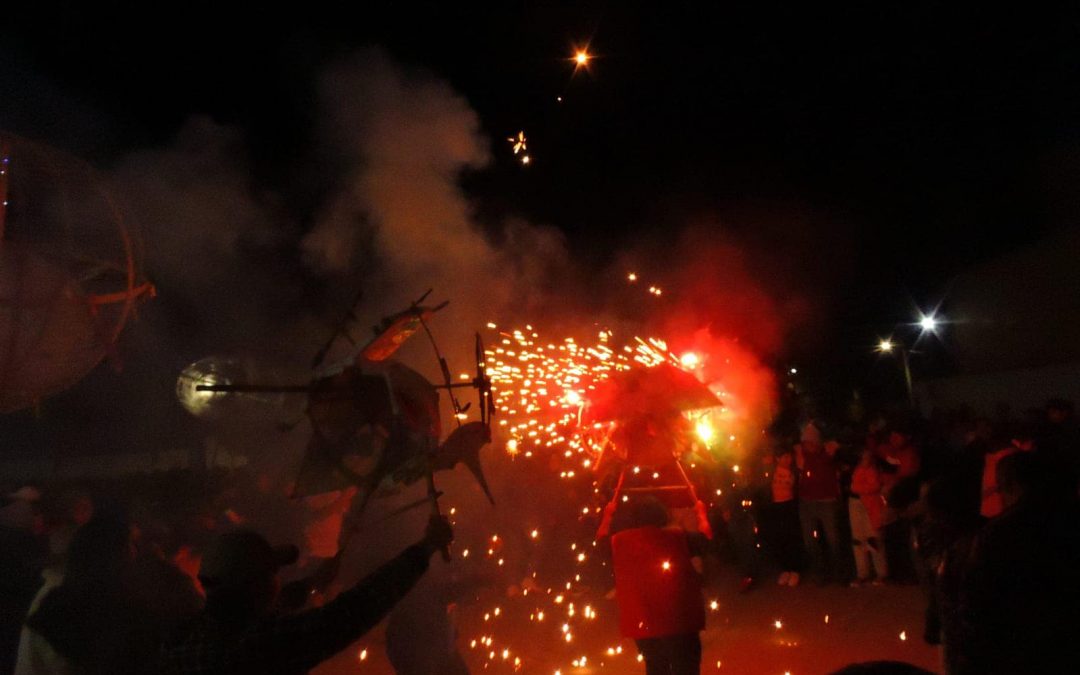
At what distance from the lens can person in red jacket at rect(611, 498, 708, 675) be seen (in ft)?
14.4

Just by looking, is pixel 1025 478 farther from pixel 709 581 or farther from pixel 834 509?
pixel 709 581

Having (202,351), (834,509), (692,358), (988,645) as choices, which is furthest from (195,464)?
(988,645)

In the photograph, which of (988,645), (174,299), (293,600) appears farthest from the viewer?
(174,299)

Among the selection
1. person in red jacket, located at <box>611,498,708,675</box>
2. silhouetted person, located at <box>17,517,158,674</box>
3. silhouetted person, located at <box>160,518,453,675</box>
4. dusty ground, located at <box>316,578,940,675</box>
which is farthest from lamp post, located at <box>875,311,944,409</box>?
silhouetted person, located at <box>160,518,453,675</box>

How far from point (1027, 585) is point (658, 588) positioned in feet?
6.57

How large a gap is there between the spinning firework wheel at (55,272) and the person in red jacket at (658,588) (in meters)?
2.74

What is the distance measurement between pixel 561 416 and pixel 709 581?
2.73 metres

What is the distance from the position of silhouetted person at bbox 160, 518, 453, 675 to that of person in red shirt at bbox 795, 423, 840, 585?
23.8ft

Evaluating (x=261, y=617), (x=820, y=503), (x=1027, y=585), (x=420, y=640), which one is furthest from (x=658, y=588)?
(x=820, y=503)

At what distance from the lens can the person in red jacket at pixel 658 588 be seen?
4.39m

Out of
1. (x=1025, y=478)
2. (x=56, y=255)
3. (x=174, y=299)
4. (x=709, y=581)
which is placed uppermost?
(x=174, y=299)

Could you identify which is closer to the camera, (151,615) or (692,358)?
(151,615)

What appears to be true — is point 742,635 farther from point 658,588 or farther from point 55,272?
point 55,272

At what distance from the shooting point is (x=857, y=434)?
1076 centimetres
